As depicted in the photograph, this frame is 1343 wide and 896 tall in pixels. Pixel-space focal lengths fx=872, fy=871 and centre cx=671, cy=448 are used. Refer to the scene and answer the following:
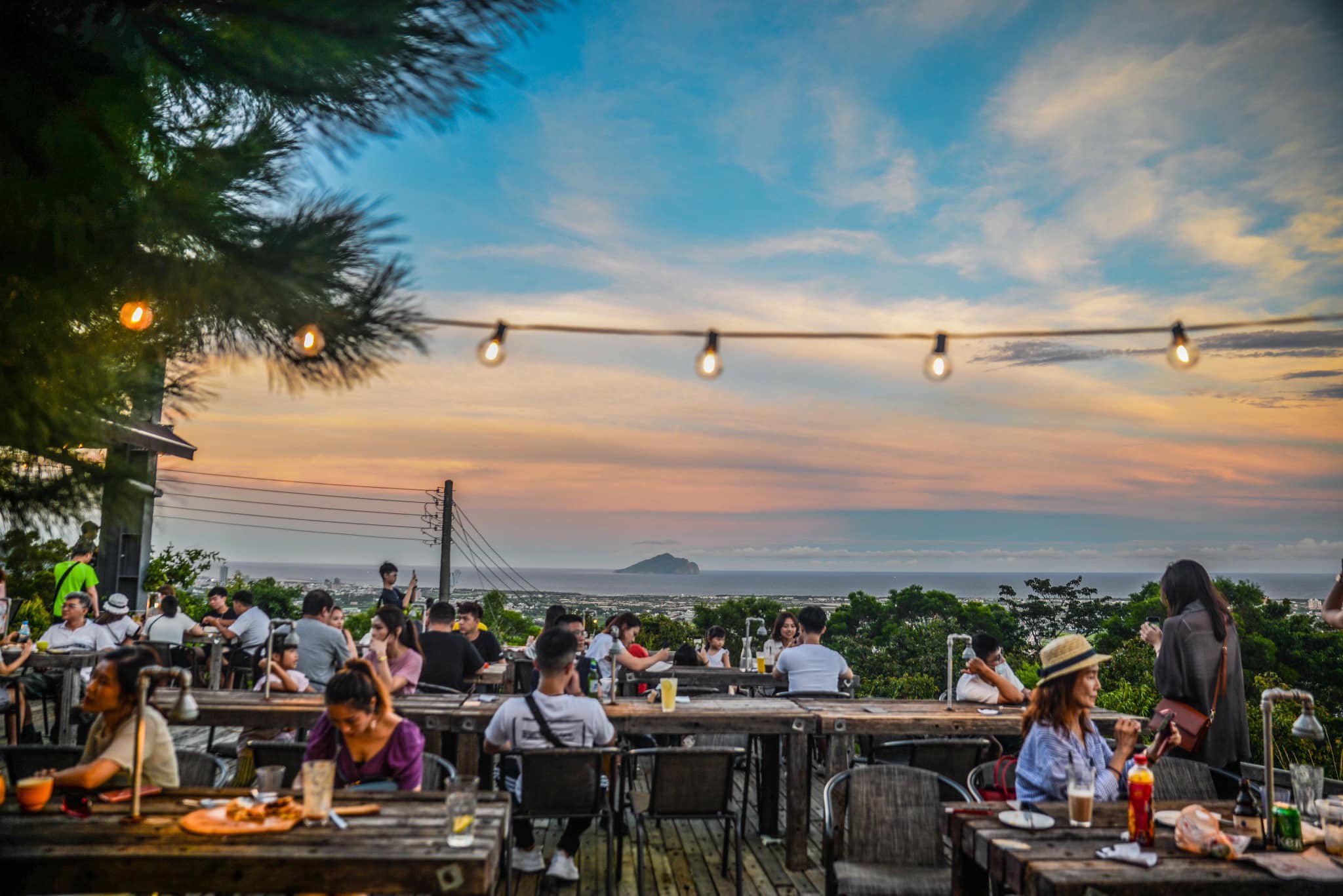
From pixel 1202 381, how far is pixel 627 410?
8.80 metres

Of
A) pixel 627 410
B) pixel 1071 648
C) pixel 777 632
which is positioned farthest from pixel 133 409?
pixel 627 410

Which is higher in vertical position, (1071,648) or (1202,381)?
(1202,381)

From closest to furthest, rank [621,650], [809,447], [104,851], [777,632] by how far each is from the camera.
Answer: [104,851], [621,650], [777,632], [809,447]

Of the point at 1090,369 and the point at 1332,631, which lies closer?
the point at 1332,631

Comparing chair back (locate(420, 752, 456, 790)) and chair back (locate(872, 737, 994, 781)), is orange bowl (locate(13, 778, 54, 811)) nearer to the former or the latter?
chair back (locate(420, 752, 456, 790))

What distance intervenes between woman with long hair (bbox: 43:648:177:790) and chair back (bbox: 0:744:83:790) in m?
0.36

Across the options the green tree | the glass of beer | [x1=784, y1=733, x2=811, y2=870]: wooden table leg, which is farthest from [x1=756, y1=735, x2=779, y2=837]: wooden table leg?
the green tree

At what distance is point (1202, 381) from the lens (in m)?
10.7

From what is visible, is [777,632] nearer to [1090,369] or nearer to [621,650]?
[621,650]

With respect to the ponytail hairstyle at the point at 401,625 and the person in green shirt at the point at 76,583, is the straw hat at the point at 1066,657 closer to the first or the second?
the ponytail hairstyle at the point at 401,625

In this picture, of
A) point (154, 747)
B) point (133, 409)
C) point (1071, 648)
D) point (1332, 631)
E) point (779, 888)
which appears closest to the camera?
point (133, 409)

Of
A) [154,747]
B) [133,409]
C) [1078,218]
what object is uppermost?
[1078,218]

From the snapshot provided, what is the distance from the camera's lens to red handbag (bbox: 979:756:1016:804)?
438cm

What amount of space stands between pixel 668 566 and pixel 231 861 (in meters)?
160
